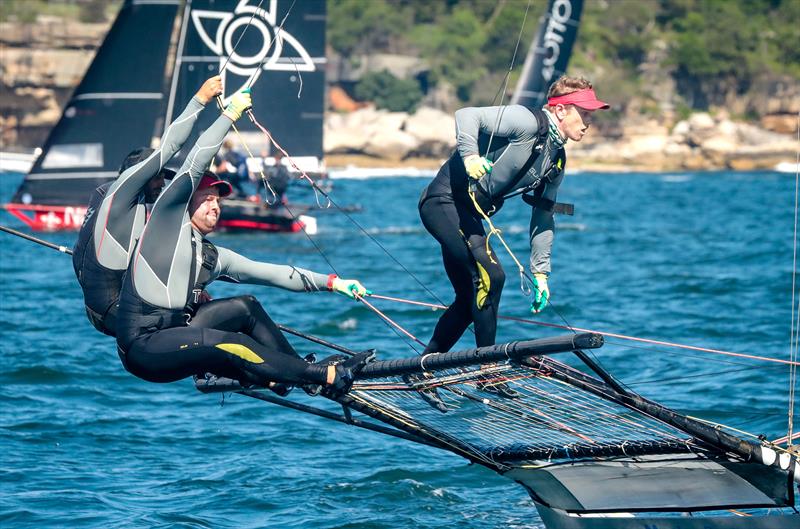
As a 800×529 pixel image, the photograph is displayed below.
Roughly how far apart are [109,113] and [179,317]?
1828cm

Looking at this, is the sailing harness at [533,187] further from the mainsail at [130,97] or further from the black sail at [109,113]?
the black sail at [109,113]

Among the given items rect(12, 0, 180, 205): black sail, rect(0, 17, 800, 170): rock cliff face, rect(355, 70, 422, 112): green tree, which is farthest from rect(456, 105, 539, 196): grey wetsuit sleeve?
rect(355, 70, 422, 112): green tree

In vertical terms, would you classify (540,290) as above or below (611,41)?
below

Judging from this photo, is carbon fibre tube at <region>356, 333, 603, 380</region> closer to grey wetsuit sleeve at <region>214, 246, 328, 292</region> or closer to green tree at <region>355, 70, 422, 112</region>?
grey wetsuit sleeve at <region>214, 246, 328, 292</region>

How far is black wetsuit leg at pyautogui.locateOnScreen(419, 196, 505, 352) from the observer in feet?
20.3

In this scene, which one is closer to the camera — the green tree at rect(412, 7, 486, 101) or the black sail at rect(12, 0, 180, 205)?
the black sail at rect(12, 0, 180, 205)

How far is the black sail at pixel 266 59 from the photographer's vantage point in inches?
838

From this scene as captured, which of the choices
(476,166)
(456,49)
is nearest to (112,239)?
(476,166)

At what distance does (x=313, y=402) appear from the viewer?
9562mm

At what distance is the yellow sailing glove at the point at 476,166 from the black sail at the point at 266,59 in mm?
14693

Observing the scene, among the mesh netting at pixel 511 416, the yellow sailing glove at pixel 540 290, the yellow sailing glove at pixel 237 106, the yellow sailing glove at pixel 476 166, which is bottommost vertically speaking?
A: the mesh netting at pixel 511 416

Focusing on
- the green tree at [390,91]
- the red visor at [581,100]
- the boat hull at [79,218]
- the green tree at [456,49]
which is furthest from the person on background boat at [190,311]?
the green tree at [456,49]

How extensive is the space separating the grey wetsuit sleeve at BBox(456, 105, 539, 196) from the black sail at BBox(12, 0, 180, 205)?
57.3 ft

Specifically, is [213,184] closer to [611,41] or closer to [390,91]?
[390,91]
